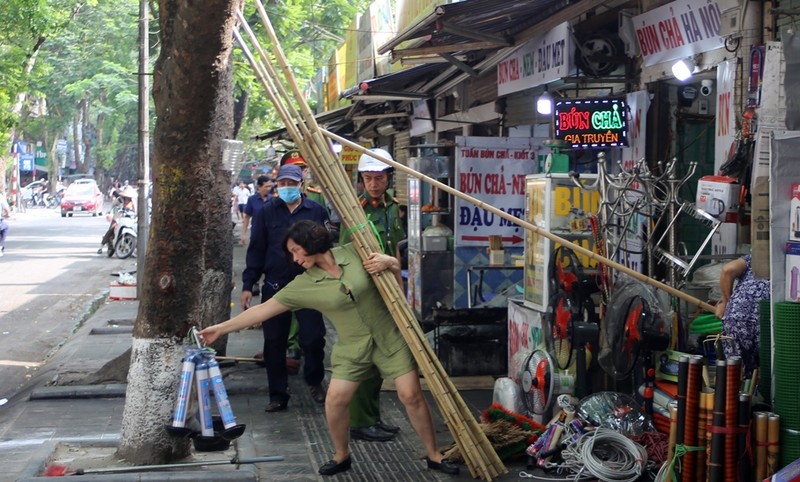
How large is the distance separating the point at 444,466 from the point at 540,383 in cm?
114

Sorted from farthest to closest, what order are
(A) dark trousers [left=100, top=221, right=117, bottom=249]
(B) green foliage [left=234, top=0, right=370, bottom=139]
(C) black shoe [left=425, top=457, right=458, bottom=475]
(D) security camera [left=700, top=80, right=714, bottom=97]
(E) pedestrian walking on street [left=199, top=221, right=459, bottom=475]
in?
(A) dark trousers [left=100, top=221, right=117, bottom=249] < (B) green foliage [left=234, top=0, right=370, bottom=139] < (D) security camera [left=700, top=80, right=714, bottom=97] < (C) black shoe [left=425, top=457, right=458, bottom=475] < (E) pedestrian walking on street [left=199, top=221, right=459, bottom=475]

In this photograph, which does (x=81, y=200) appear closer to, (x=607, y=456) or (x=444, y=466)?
(x=444, y=466)

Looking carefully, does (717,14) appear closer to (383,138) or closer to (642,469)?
(642,469)

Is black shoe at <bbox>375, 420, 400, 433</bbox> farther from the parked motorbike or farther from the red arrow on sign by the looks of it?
the parked motorbike

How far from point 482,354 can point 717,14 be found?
132 inches

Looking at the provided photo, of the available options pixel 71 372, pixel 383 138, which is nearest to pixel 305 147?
pixel 71 372

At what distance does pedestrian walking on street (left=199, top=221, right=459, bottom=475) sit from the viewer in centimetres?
583

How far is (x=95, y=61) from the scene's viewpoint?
117 feet

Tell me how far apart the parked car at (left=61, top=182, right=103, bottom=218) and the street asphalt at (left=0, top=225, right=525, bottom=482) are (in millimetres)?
39001

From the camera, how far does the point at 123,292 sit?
1579cm

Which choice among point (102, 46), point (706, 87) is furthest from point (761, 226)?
point (102, 46)

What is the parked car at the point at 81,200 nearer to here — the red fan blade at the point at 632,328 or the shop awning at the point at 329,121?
the shop awning at the point at 329,121

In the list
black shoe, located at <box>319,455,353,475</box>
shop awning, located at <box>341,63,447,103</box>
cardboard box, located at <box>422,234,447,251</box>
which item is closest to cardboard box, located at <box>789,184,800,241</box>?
black shoe, located at <box>319,455,353,475</box>

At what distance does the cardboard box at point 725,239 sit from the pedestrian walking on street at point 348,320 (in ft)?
7.74
